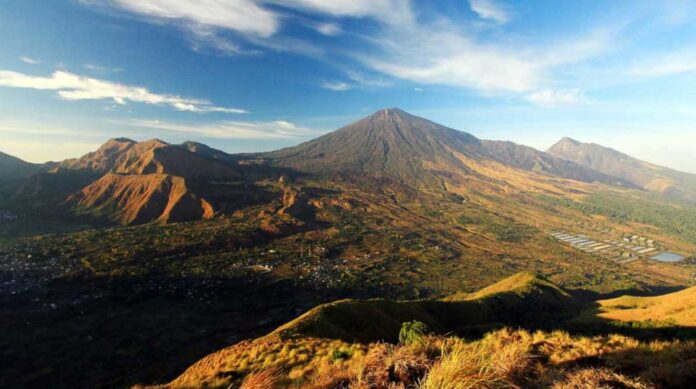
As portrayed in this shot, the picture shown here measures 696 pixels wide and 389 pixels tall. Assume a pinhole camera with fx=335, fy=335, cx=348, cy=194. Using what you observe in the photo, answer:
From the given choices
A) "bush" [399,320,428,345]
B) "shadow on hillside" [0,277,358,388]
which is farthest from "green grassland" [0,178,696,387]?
"bush" [399,320,428,345]

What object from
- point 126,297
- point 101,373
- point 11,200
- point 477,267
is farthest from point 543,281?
point 11,200

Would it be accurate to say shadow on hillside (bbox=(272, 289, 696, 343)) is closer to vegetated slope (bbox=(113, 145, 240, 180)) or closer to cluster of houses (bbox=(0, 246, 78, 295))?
cluster of houses (bbox=(0, 246, 78, 295))

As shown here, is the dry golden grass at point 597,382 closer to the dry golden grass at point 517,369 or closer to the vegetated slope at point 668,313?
the dry golden grass at point 517,369

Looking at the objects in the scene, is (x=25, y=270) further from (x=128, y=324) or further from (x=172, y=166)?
(x=172, y=166)

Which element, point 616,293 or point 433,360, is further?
A: point 616,293

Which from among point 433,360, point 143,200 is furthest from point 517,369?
point 143,200

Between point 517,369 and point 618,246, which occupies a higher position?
point 517,369
